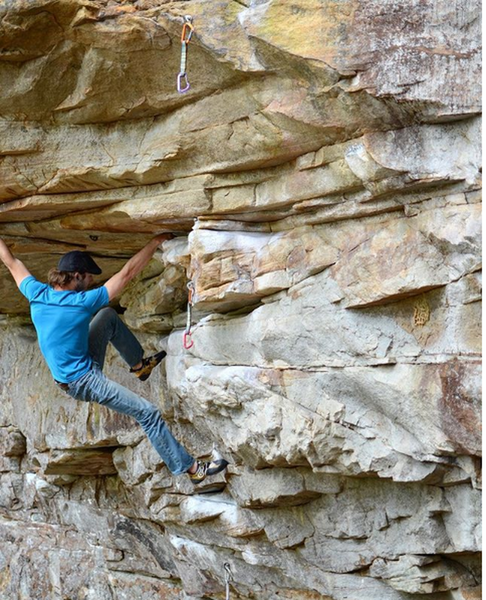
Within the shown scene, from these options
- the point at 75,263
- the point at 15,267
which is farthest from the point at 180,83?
the point at 15,267

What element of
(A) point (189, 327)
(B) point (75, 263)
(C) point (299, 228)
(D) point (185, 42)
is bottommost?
(A) point (189, 327)

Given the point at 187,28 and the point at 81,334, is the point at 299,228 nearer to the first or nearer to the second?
the point at 187,28

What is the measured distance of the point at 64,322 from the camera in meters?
6.63

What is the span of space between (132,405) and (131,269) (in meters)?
1.05

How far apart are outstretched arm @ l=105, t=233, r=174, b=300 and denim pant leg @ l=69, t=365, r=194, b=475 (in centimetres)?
69

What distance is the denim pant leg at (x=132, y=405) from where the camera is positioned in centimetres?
670

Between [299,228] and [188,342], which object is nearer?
[299,228]

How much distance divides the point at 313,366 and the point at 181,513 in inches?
125

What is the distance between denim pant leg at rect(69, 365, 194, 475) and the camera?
670cm

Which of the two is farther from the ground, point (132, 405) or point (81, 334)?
point (81, 334)

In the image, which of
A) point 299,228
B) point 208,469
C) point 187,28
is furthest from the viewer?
point 208,469

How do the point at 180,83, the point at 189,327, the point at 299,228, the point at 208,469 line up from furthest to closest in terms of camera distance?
the point at 189,327 → the point at 208,469 → the point at 299,228 → the point at 180,83

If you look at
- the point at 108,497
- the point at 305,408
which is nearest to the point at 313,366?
the point at 305,408

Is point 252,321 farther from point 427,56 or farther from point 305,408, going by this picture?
point 427,56
